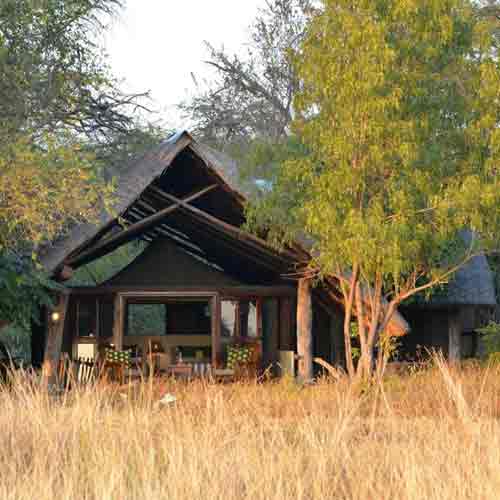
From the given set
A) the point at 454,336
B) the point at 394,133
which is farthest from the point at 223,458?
the point at 454,336

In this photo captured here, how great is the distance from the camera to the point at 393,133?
1030cm

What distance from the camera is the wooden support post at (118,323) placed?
15.0m

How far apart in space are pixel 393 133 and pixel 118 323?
20.9 ft

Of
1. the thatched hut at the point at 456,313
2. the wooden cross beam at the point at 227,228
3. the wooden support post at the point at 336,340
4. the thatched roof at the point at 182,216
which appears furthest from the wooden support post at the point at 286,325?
the wooden cross beam at the point at 227,228

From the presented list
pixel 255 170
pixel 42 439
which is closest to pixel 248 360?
pixel 255 170

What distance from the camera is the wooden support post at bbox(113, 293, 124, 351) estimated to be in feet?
49.3

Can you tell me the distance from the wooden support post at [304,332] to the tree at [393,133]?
2623 millimetres

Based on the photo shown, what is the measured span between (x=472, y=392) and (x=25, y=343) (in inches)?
635

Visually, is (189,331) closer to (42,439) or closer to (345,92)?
(345,92)

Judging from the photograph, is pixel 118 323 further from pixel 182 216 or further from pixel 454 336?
pixel 454 336

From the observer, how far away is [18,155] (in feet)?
31.8

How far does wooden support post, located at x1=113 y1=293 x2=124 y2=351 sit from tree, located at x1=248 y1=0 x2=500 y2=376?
15.4 feet

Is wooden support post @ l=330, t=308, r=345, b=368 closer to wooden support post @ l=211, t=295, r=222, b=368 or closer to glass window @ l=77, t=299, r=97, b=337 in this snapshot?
wooden support post @ l=211, t=295, r=222, b=368

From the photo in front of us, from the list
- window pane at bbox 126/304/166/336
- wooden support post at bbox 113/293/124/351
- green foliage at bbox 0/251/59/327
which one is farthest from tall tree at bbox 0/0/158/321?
window pane at bbox 126/304/166/336
